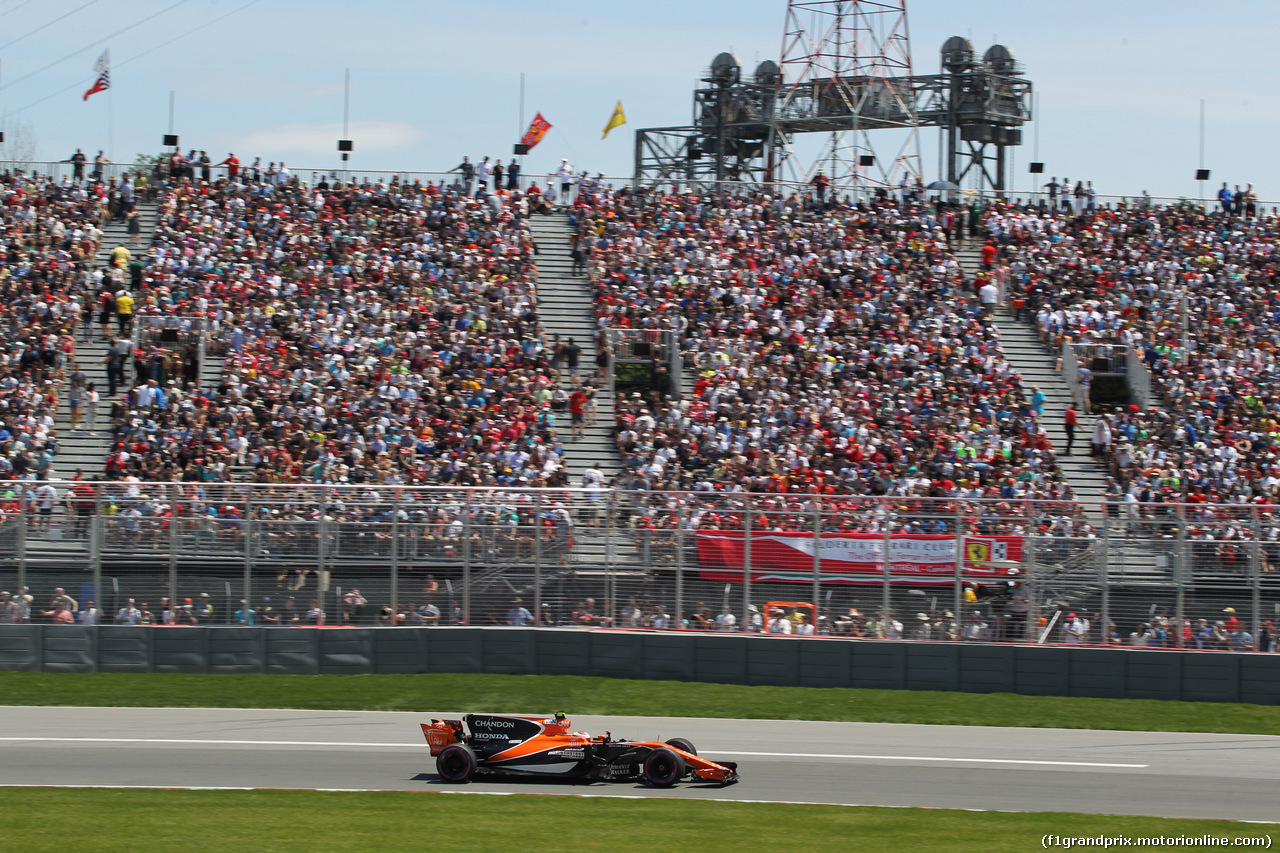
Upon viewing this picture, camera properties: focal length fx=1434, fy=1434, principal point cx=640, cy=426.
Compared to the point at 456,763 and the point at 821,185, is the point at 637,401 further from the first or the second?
the point at 456,763

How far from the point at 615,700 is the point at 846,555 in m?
3.76

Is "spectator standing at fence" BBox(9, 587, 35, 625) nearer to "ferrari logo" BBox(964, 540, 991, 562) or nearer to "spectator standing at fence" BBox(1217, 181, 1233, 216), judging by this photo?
"ferrari logo" BBox(964, 540, 991, 562)

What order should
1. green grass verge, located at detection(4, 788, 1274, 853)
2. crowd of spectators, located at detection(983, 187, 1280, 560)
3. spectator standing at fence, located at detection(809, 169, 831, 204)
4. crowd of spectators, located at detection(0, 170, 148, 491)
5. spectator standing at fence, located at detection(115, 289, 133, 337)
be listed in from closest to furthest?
1. green grass verge, located at detection(4, 788, 1274, 853)
2. crowd of spectators, located at detection(0, 170, 148, 491)
3. crowd of spectators, located at detection(983, 187, 1280, 560)
4. spectator standing at fence, located at detection(115, 289, 133, 337)
5. spectator standing at fence, located at detection(809, 169, 831, 204)

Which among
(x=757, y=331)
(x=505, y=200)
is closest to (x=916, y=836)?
(x=757, y=331)

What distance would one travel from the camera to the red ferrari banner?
19.2 m

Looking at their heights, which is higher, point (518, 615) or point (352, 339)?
point (352, 339)

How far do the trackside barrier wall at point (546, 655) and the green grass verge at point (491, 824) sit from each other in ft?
22.0

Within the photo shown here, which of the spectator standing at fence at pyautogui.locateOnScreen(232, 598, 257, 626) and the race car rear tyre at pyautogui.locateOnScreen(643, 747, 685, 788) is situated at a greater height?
the spectator standing at fence at pyautogui.locateOnScreen(232, 598, 257, 626)

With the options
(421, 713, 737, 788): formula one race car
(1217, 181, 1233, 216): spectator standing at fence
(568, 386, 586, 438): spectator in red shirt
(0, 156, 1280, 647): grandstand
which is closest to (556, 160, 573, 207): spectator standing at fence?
(0, 156, 1280, 647): grandstand

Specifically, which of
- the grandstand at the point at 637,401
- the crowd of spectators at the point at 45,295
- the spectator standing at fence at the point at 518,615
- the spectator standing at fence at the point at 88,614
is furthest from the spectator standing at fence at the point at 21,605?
the spectator standing at fence at the point at 518,615

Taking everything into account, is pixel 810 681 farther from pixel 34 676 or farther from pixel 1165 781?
pixel 34 676

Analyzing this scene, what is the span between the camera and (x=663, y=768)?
43.3ft

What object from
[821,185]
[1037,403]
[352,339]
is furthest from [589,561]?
[821,185]

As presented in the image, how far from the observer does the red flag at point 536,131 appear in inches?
1508
